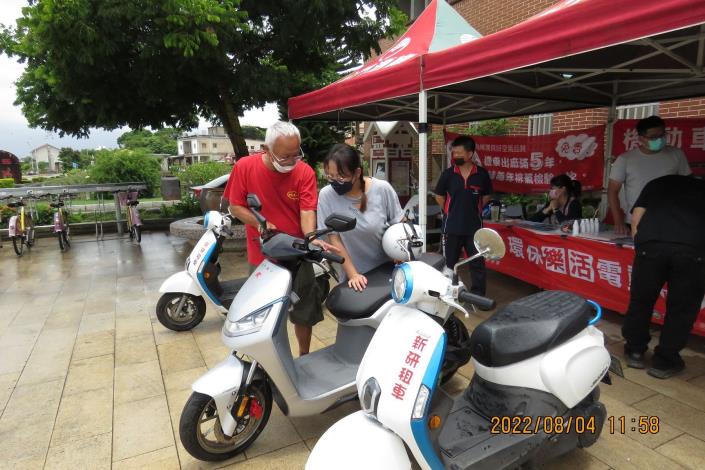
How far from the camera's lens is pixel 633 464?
2.24m

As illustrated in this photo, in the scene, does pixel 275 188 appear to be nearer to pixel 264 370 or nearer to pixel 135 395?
pixel 264 370

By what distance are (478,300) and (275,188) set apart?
1.60m

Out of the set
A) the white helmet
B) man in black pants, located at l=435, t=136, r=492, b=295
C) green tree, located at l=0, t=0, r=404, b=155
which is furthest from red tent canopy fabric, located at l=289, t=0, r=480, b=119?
the white helmet

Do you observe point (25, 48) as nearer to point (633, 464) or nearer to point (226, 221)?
point (226, 221)

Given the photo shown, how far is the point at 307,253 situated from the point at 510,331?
1033mm

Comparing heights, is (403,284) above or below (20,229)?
above

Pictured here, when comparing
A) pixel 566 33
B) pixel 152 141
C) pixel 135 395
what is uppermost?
pixel 152 141

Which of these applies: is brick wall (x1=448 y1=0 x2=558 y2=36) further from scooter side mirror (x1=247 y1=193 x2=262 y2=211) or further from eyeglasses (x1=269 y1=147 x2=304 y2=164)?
scooter side mirror (x1=247 y1=193 x2=262 y2=211)

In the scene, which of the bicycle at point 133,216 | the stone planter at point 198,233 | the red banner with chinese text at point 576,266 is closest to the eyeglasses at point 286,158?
the red banner with chinese text at point 576,266

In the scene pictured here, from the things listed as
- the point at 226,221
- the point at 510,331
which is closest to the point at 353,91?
the point at 226,221

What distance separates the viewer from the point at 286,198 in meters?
2.86

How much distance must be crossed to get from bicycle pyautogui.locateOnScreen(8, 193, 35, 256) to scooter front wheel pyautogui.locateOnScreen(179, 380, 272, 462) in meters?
7.61

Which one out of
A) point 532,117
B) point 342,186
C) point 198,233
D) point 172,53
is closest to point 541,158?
point 532,117

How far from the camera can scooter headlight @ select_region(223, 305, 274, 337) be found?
2.16m
